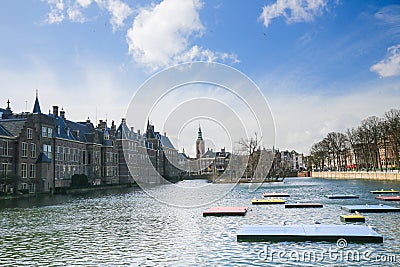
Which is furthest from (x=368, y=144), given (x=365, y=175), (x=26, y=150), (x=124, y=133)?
(x=26, y=150)

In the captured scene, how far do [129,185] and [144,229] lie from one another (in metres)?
67.3

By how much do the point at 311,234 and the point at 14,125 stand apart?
50071 mm

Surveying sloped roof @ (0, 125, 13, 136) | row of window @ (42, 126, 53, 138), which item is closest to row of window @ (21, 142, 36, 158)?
sloped roof @ (0, 125, 13, 136)

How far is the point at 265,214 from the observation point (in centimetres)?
3078

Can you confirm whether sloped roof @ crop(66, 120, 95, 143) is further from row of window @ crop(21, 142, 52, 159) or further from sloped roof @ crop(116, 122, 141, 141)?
row of window @ crop(21, 142, 52, 159)

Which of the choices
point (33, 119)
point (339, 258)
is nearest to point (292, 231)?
point (339, 258)

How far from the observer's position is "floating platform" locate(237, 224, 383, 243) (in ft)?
62.6

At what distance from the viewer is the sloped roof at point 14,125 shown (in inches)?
2283

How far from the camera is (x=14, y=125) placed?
193ft

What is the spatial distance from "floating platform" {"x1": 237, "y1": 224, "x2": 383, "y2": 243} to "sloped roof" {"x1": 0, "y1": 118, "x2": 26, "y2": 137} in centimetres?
4575

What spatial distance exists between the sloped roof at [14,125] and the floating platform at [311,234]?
45.7 m

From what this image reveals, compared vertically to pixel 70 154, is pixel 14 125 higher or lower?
higher

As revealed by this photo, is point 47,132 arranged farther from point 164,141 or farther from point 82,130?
point 164,141

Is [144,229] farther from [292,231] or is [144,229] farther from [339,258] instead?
[339,258]
